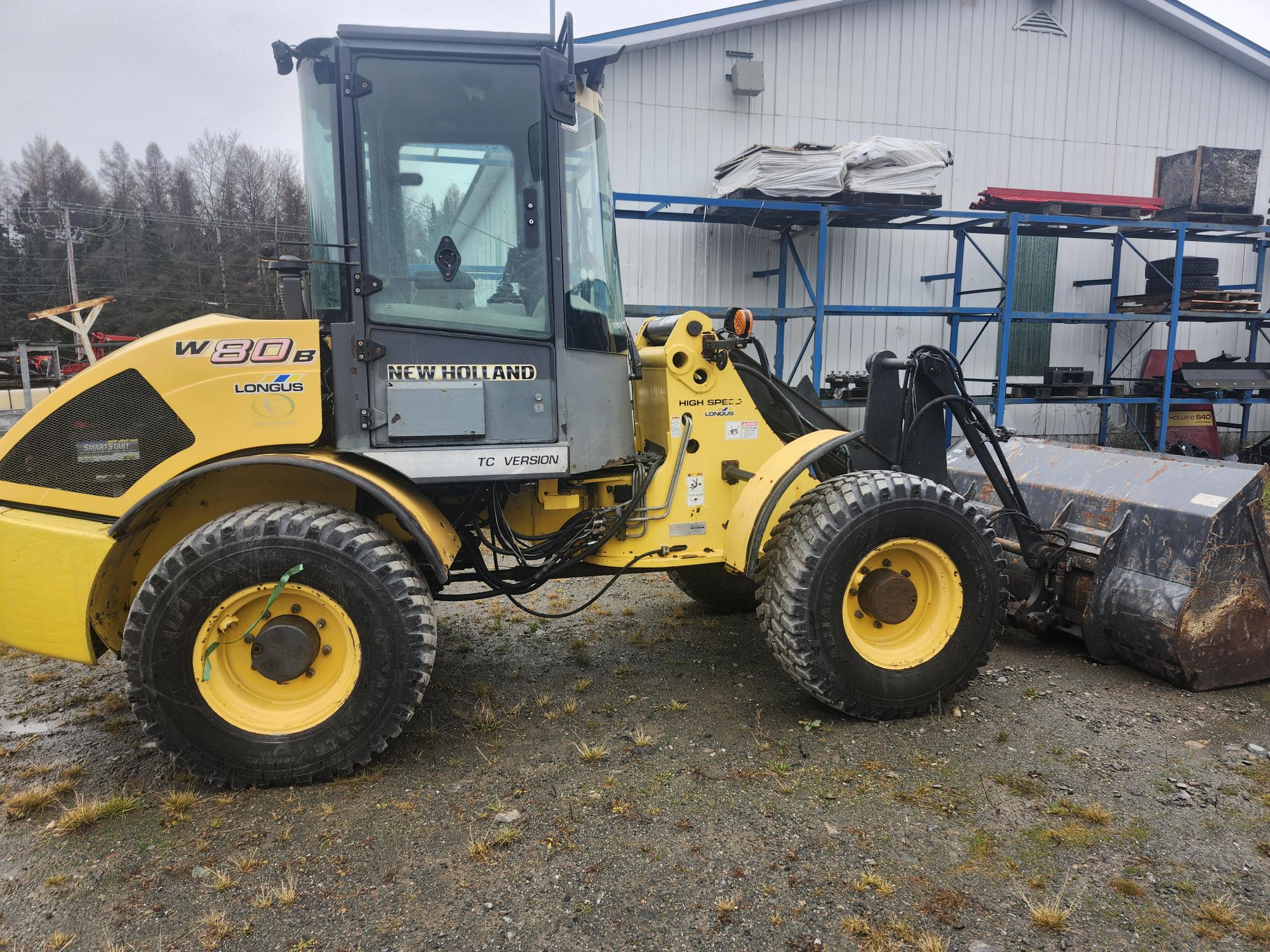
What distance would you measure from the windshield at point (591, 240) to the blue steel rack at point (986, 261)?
A: 4905 mm

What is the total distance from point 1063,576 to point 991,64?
979cm

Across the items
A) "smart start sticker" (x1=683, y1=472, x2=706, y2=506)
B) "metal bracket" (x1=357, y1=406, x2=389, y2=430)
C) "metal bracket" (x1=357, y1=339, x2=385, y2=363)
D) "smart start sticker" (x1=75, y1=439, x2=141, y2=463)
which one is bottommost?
"smart start sticker" (x1=683, y1=472, x2=706, y2=506)

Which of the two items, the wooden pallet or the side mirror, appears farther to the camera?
the wooden pallet

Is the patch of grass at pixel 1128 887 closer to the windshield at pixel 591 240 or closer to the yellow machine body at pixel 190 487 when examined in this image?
the yellow machine body at pixel 190 487

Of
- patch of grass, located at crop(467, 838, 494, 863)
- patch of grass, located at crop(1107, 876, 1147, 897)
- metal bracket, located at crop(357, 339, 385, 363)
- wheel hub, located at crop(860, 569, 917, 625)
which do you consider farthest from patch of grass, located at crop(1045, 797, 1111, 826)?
metal bracket, located at crop(357, 339, 385, 363)

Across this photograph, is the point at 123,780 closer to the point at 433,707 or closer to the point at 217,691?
the point at 217,691

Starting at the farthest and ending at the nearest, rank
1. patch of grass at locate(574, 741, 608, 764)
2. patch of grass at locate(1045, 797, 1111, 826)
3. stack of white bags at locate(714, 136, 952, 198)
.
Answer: stack of white bags at locate(714, 136, 952, 198) → patch of grass at locate(574, 741, 608, 764) → patch of grass at locate(1045, 797, 1111, 826)

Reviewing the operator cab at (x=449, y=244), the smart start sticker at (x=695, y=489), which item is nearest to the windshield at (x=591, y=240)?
the operator cab at (x=449, y=244)

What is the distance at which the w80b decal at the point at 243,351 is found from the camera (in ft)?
11.0

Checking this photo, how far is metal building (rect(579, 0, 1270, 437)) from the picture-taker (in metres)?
10.4

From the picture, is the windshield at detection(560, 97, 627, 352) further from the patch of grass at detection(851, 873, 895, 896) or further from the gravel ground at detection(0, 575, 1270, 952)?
the patch of grass at detection(851, 873, 895, 896)

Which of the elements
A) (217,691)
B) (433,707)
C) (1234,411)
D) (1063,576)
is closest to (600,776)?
(433,707)

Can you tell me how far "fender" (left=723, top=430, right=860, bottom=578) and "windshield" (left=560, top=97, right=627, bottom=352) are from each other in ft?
3.04

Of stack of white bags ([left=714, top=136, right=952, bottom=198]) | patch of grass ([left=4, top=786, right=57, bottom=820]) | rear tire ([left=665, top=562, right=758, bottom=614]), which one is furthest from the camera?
stack of white bags ([left=714, top=136, right=952, bottom=198])
